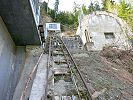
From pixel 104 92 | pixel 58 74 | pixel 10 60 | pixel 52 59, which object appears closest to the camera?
pixel 104 92

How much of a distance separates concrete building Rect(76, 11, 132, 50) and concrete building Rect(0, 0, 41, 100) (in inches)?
344

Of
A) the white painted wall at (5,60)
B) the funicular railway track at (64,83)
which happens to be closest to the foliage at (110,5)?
the white painted wall at (5,60)

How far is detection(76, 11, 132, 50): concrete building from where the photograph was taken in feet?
60.1

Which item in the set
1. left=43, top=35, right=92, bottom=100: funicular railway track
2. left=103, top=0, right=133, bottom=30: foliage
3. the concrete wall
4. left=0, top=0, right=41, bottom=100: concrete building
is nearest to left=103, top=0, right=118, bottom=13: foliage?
left=103, top=0, right=133, bottom=30: foliage

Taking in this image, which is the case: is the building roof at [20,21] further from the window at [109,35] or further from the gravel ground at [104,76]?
the window at [109,35]

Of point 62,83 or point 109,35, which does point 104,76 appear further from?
point 109,35

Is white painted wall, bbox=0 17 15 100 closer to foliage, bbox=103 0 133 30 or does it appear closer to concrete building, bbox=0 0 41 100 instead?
concrete building, bbox=0 0 41 100

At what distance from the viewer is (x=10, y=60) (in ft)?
29.8

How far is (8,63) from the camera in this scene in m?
8.74

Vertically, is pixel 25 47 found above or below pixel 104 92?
above

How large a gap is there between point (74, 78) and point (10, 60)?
3.79m

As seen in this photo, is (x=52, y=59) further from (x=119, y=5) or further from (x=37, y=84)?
(x=119, y=5)

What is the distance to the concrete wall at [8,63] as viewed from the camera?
801 centimetres

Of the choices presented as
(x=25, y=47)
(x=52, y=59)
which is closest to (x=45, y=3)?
(x=25, y=47)
